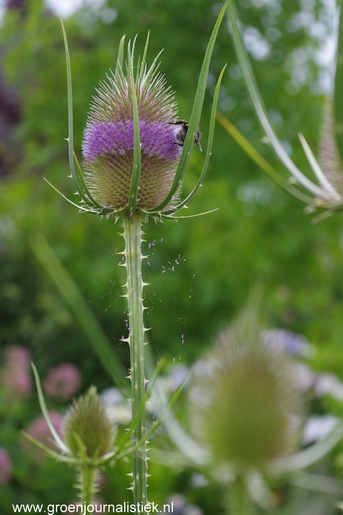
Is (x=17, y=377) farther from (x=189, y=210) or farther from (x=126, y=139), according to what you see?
(x=126, y=139)

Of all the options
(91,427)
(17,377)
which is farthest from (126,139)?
(17,377)

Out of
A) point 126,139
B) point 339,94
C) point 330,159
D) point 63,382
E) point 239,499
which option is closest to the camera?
point 126,139

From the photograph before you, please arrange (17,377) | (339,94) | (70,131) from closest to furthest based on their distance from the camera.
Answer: (70,131), (339,94), (17,377)

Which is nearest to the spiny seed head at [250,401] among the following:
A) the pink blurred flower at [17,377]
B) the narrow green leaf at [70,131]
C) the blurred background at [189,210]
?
the narrow green leaf at [70,131]

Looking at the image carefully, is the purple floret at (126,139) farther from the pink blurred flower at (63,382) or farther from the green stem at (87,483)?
the pink blurred flower at (63,382)

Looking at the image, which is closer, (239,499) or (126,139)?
(126,139)

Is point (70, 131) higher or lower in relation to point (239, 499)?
higher

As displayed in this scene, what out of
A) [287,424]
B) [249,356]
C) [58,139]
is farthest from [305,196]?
[58,139]

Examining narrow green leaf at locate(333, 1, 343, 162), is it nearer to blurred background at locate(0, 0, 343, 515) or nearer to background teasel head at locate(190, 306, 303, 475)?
background teasel head at locate(190, 306, 303, 475)
